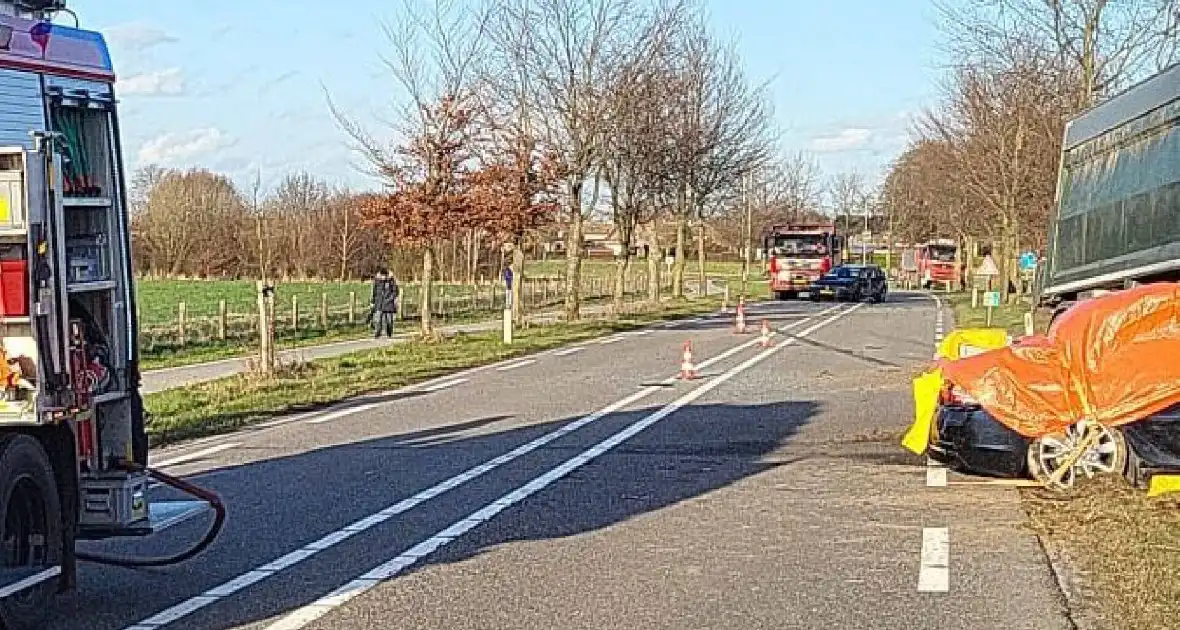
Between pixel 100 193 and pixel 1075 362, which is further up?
pixel 100 193

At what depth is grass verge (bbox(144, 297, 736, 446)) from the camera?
17303mm

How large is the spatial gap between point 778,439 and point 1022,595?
23.9 ft

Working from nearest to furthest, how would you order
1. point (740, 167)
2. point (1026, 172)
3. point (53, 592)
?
point (53, 592) < point (1026, 172) < point (740, 167)

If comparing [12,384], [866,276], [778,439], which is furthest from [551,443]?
[866,276]

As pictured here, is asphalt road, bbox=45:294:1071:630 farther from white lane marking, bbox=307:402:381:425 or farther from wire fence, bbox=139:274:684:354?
wire fence, bbox=139:274:684:354

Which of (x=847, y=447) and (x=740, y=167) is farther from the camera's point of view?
(x=740, y=167)

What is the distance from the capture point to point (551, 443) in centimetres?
1464

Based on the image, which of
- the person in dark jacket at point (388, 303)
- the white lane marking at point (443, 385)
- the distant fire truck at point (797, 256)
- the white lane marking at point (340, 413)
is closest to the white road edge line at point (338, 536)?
the white lane marking at point (340, 413)

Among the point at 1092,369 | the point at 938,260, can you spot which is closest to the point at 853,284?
the point at 938,260

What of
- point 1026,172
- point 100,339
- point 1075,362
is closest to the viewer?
point 100,339

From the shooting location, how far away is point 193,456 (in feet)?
46.1

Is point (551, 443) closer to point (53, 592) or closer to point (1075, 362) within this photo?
point (1075, 362)

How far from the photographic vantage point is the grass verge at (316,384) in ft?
56.8

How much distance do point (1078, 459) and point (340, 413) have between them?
9324 millimetres
